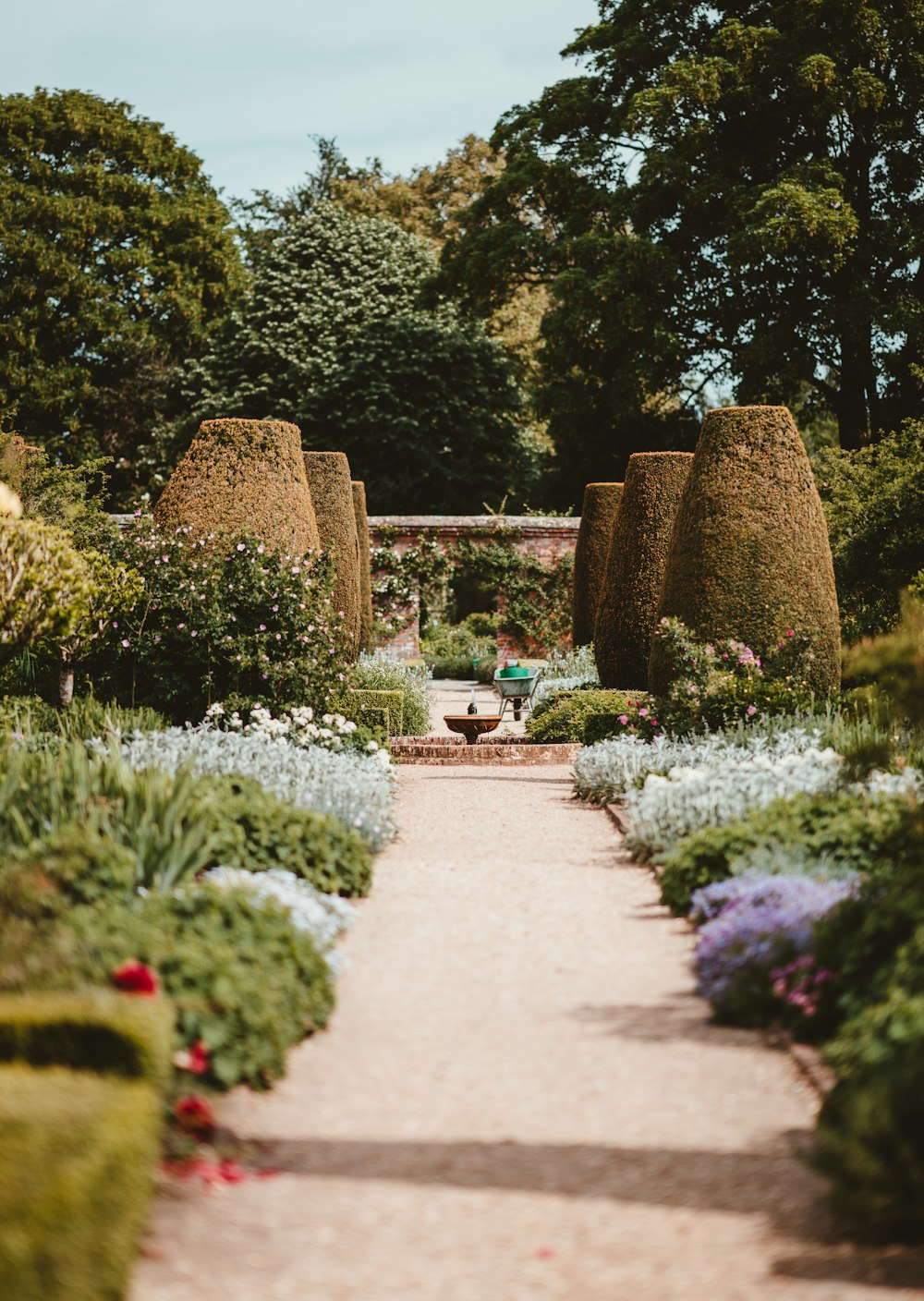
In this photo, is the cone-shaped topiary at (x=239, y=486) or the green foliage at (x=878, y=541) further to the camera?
the green foliage at (x=878, y=541)

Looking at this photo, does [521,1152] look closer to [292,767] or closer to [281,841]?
[281,841]

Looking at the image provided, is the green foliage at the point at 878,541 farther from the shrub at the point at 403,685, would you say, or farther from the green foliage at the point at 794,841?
the green foliage at the point at 794,841

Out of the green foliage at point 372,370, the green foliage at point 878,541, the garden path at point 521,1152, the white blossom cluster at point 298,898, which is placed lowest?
the garden path at point 521,1152

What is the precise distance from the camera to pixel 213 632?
35.6 feet

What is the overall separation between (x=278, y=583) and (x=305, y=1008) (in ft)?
22.8

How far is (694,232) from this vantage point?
2381 centimetres

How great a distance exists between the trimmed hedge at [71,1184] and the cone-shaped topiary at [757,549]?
9028mm

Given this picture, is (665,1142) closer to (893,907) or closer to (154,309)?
(893,907)

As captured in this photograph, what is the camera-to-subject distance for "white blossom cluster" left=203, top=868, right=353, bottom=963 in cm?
507

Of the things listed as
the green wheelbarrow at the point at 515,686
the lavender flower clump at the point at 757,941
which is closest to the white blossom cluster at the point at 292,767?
the lavender flower clump at the point at 757,941

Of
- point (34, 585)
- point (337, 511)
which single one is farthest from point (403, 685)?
point (34, 585)

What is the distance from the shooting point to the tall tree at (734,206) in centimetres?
2161

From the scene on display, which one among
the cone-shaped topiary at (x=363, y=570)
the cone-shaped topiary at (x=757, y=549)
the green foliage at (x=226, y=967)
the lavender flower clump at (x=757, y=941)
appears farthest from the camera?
the cone-shaped topiary at (x=363, y=570)

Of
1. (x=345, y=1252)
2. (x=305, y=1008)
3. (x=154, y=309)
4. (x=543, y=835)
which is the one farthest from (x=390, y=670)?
(x=154, y=309)
